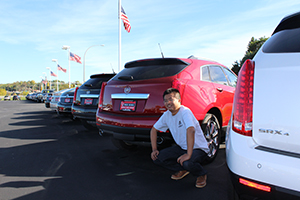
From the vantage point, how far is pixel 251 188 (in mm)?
1568

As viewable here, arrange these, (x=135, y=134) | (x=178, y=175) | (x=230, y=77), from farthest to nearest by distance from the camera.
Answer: (x=230, y=77) < (x=135, y=134) < (x=178, y=175)

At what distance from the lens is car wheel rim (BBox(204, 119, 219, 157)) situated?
138 inches

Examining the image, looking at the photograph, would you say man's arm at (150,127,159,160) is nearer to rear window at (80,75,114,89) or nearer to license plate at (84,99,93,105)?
license plate at (84,99,93,105)

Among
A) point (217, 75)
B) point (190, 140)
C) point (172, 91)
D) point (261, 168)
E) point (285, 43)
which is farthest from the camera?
point (217, 75)

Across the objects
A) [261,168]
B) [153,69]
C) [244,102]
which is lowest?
[261,168]

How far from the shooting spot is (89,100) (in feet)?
19.4

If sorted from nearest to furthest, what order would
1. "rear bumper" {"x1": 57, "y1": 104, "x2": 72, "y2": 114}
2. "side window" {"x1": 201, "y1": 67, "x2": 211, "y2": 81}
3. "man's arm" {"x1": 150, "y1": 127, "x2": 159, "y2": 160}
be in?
1. "man's arm" {"x1": 150, "y1": 127, "x2": 159, "y2": 160}
2. "side window" {"x1": 201, "y1": 67, "x2": 211, "y2": 81}
3. "rear bumper" {"x1": 57, "y1": 104, "x2": 72, "y2": 114}

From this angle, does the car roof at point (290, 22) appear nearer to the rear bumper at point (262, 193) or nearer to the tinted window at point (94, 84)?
the rear bumper at point (262, 193)

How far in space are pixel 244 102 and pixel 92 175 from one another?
257cm

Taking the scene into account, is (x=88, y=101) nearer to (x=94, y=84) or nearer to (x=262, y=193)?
(x=94, y=84)

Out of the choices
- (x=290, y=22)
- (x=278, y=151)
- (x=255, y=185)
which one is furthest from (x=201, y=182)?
(x=290, y=22)

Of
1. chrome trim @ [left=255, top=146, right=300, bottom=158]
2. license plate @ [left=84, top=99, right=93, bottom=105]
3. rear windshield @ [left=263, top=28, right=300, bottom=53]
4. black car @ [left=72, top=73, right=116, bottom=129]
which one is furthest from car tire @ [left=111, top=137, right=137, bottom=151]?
rear windshield @ [left=263, top=28, right=300, bottom=53]

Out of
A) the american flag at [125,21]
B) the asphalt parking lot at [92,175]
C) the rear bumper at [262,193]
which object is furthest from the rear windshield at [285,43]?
the american flag at [125,21]

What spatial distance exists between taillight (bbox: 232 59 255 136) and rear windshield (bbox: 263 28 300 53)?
0.20m
